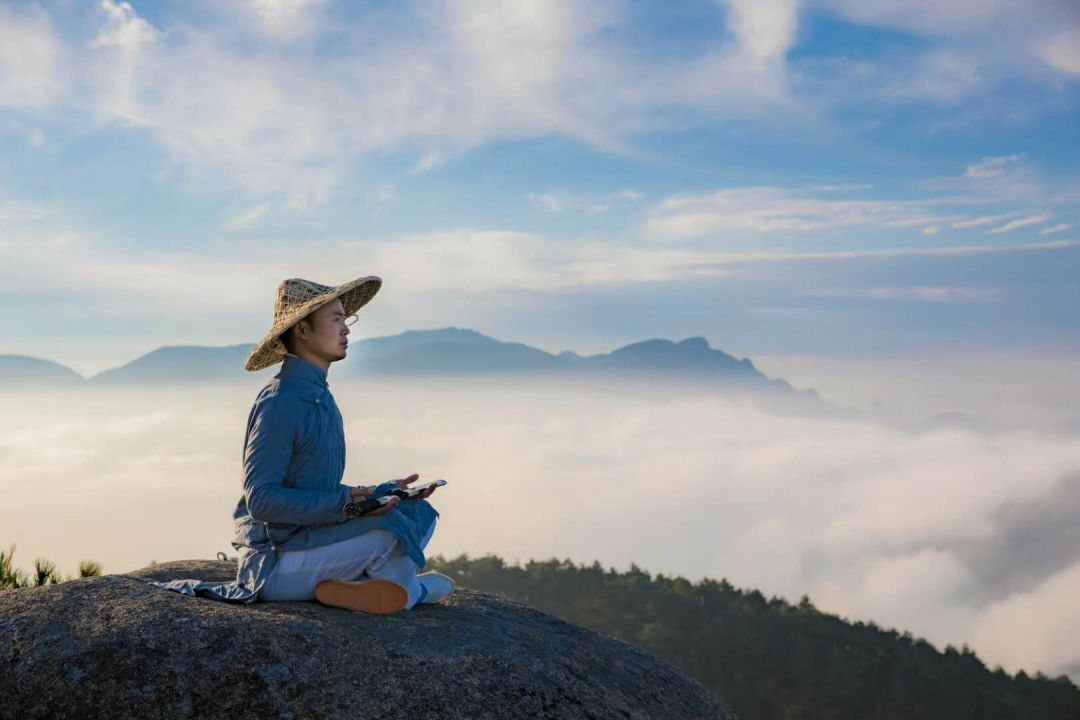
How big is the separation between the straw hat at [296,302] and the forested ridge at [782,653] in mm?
13715

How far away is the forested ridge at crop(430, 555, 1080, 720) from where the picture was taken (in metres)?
20.6

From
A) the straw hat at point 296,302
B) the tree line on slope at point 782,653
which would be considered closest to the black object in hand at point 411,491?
the straw hat at point 296,302

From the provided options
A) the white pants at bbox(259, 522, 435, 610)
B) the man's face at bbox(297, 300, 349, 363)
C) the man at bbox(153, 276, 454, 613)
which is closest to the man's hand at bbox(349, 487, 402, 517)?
the man at bbox(153, 276, 454, 613)

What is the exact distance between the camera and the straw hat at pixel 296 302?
768 centimetres

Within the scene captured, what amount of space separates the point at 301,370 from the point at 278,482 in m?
0.84

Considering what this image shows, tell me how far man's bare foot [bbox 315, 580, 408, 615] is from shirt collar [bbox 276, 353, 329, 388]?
1.45m

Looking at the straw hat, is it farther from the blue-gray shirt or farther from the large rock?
the large rock

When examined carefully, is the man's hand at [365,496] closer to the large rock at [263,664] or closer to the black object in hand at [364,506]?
the black object in hand at [364,506]

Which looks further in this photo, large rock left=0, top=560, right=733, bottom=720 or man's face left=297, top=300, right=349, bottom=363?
man's face left=297, top=300, right=349, bottom=363

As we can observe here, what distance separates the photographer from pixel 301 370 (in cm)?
771

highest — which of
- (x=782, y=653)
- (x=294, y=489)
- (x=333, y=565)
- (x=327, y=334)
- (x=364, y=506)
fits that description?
(x=327, y=334)

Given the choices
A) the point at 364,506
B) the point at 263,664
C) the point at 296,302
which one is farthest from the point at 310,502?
the point at 296,302

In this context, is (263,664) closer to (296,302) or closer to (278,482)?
(278,482)

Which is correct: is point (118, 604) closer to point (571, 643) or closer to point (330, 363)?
point (330, 363)
